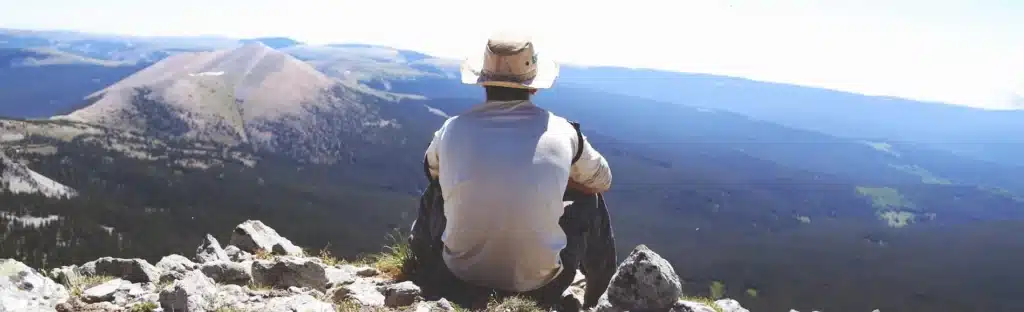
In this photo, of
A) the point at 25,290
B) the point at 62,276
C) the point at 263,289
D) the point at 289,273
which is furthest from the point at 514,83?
the point at 62,276

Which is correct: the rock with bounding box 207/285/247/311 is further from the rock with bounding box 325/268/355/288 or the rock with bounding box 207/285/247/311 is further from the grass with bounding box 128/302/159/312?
the rock with bounding box 325/268/355/288

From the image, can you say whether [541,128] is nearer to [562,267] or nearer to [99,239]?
[562,267]

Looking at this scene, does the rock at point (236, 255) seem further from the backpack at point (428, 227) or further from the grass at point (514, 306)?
the grass at point (514, 306)

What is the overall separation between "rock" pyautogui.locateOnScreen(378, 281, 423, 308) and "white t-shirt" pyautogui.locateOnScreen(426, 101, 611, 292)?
464mm

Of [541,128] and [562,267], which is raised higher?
[541,128]

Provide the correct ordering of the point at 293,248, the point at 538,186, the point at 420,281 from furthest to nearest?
the point at 293,248 < the point at 420,281 < the point at 538,186

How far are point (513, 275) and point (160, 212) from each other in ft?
667

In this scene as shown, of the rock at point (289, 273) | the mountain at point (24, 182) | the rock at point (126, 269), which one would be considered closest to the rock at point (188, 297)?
the rock at point (289, 273)

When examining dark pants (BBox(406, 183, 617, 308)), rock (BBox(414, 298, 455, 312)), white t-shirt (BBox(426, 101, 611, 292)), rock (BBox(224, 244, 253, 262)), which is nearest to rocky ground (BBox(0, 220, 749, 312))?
rock (BBox(414, 298, 455, 312))

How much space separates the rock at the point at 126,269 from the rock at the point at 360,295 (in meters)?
2.08

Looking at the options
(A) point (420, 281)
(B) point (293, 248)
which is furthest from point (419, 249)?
(B) point (293, 248)

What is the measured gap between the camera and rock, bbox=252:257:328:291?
7.29 m

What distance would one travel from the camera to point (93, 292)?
254 inches

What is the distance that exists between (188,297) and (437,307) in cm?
196
